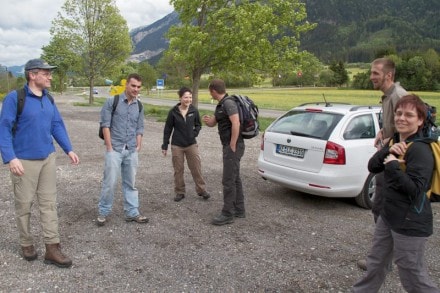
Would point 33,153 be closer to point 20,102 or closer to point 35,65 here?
point 20,102

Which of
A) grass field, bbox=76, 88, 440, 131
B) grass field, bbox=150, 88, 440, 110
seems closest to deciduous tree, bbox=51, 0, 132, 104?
grass field, bbox=76, 88, 440, 131

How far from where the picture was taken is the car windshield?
5668 millimetres

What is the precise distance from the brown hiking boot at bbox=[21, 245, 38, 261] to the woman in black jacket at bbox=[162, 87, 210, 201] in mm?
2471

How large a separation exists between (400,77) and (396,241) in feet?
297

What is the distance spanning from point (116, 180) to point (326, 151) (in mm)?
2902

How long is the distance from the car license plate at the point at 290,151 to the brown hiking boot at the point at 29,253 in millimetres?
3646

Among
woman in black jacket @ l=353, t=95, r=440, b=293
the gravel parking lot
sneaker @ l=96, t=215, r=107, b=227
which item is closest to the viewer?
woman in black jacket @ l=353, t=95, r=440, b=293

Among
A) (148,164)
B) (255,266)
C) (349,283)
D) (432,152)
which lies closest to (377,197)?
(349,283)

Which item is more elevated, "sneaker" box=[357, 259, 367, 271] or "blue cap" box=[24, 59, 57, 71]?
"blue cap" box=[24, 59, 57, 71]

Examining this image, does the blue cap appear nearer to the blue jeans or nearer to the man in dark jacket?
the blue jeans

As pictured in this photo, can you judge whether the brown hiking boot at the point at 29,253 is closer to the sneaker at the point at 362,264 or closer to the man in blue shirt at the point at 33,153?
the man in blue shirt at the point at 33,153

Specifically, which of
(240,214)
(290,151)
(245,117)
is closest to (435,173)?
(245,117)

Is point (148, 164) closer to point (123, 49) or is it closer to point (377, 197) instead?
point (377, 197)

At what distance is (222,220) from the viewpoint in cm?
506
